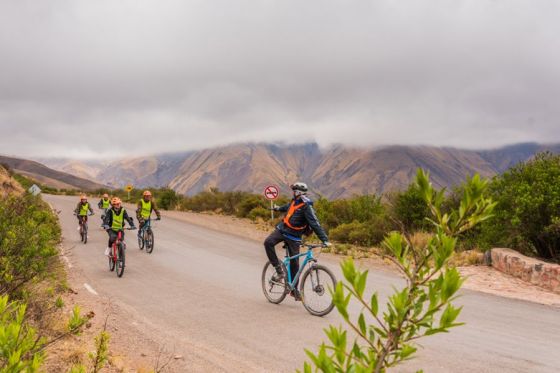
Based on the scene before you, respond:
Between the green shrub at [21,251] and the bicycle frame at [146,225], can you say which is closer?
the green shrub at [21,251]

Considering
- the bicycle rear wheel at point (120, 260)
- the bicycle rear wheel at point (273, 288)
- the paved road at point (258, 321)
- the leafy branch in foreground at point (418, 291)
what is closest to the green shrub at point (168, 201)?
the paved road at point (258, 321)

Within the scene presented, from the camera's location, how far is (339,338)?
4.42 feet

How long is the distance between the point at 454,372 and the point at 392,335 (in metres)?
4.34

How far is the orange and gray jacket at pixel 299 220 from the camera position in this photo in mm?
7804

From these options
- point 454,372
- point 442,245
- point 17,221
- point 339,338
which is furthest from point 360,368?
point 17,221

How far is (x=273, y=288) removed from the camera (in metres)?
8.59

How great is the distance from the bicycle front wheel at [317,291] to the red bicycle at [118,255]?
561 centimetres

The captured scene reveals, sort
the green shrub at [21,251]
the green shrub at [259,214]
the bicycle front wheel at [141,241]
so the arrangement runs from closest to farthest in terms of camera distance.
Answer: the green shrub at [21,251], the bicycle front wheel at [141,241], the green shrub at [259,214]

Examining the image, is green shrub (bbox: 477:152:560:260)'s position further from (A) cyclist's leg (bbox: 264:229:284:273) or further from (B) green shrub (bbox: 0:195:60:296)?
(B) green shrub (bbox: 0:195:60:296)

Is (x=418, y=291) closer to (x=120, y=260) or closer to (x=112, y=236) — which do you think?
(x=120, y=260)

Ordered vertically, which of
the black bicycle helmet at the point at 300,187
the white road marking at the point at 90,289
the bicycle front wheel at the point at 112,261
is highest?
the black bicycle helmet at the point at 300,187

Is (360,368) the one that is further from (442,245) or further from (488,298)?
(488,298)

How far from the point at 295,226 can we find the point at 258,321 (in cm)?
186

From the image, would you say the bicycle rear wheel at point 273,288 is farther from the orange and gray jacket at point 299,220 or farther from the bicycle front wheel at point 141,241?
the bicycle front wheel at point 141,241
